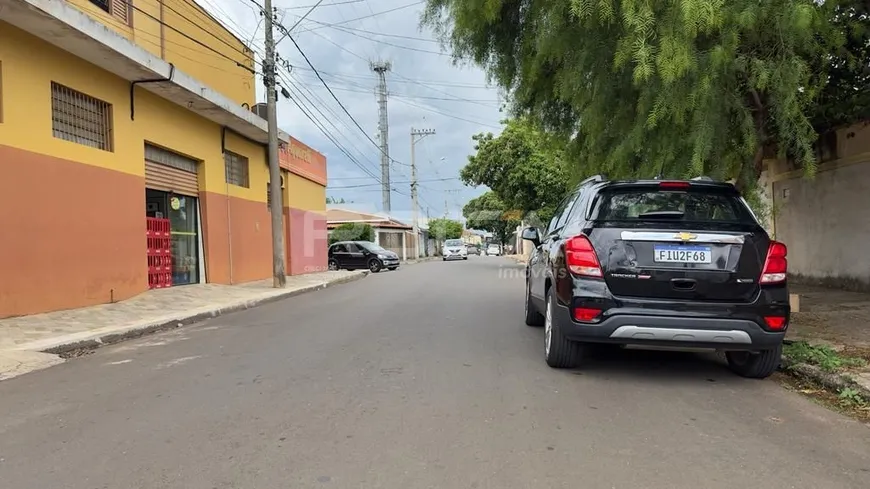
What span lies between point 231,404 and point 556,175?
25.9 metres

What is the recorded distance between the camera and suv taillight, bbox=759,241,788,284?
4797mm

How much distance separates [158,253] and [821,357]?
12860mm

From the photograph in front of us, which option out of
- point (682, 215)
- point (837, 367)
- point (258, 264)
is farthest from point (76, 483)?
point (258, 264)

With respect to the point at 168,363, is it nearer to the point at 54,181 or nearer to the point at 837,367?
the point at 54,181

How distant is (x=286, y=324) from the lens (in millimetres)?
9414

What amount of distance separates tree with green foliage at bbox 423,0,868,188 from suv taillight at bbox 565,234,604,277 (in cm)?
164

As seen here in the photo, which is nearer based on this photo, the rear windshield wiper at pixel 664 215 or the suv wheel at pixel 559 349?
the rear windshield wiper at pixel 664 215

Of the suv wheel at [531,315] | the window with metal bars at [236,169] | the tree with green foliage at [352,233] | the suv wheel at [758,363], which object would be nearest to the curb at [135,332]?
the window with metal bars at [236,169]

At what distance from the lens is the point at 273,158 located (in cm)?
1611

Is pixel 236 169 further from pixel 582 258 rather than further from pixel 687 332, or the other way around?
pixel 687 332

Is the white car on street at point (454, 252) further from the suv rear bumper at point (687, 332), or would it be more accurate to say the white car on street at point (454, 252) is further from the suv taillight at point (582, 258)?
the suv rear bumper at point (687, 332)

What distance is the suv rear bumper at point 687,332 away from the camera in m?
4.72

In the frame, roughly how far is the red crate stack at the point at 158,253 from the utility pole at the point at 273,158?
2.66 metres

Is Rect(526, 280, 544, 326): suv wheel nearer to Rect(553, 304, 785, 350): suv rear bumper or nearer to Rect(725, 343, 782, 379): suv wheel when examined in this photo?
Rect(725, 343, 782, 379): suv wheel
